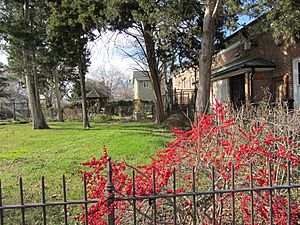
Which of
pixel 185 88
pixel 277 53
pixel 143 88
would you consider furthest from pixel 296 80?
pixel 143 88

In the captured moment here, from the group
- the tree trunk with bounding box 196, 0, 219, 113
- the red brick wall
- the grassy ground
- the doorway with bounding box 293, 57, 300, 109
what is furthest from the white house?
the grassy ground

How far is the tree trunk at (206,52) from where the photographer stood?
1153cm

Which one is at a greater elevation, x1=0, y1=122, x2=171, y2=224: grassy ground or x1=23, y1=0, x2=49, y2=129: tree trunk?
x1=23, y1=0, x2=49, y2=129: tree trunk

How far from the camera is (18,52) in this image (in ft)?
57.5

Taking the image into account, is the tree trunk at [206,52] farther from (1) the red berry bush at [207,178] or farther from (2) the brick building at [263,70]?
(1) the red berry bush at [207,178]

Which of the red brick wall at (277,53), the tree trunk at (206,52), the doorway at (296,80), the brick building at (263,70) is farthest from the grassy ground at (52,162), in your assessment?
the red brick wall at (277,53)

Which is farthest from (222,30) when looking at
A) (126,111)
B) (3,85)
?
(3,85)

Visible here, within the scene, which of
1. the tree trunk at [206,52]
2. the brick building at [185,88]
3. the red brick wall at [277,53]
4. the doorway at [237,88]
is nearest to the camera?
the tree trunk at [206,52]

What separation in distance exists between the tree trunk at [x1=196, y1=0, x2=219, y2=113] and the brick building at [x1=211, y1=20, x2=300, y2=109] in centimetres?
198

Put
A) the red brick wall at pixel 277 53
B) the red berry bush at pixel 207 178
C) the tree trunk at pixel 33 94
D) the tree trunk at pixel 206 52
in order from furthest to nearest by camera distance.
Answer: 1. the tree trunk at pixel 33 94
2. the red brick wall at pixel 277 53
3. the tree trunk at pixel 206 52
4. the red berry bush at pixel 207 178

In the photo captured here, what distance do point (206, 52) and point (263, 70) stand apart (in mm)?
4074

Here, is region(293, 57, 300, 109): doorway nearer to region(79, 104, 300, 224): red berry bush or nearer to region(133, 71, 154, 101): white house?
region(79, 104, 300, 224): red berry bush

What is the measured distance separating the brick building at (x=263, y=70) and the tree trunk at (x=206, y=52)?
1.98 metres

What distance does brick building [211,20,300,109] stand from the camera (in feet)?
40.3
